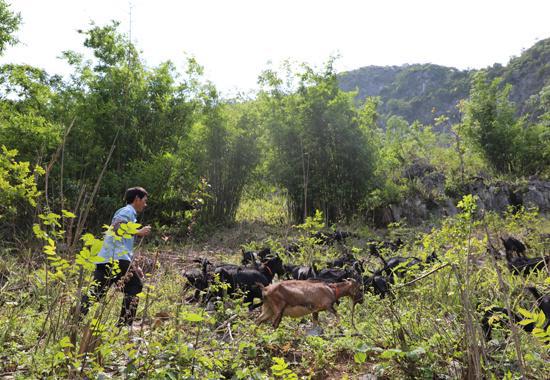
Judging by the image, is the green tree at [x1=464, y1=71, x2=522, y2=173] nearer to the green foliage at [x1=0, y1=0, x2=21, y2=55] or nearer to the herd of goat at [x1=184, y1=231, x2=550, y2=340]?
the herd of goat at [x1=184, y1=231, x2=550, y2=340]

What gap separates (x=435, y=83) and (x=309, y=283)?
188ft

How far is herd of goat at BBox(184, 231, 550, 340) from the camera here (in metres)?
3.73

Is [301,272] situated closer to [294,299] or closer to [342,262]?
[342,262]

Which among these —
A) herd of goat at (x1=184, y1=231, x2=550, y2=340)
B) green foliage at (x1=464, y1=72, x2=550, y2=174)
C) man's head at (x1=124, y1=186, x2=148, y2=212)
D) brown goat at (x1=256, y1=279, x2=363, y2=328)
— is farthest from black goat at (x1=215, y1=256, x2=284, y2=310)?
green foliage at (x1=464, y1=72, x2=550, y2=174)

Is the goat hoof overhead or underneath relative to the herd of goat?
underneath

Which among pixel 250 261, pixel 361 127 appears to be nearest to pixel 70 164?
pixel 250 261

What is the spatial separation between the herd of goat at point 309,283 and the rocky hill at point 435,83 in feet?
26.3

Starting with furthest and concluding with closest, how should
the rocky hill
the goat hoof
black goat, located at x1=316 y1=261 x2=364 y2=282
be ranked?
the rocky hill < black goat, located at x1=316 y1=261 x2=364 y2=282 < the goat hoof

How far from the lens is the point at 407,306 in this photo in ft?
11.8

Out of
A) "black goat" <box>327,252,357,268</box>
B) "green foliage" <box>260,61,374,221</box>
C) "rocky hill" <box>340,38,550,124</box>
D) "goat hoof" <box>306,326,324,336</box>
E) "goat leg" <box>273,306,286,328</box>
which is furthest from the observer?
"rocky hill" <box>340,38,550,124</box>

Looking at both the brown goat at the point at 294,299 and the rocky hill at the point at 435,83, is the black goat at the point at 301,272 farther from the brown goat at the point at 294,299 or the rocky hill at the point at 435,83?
Answer: the rocky hill at the point at 435,83

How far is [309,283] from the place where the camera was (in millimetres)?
3949

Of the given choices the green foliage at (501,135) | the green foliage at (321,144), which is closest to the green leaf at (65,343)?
the green foliage at (321,144)

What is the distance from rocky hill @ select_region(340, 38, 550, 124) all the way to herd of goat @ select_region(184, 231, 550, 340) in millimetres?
8011
